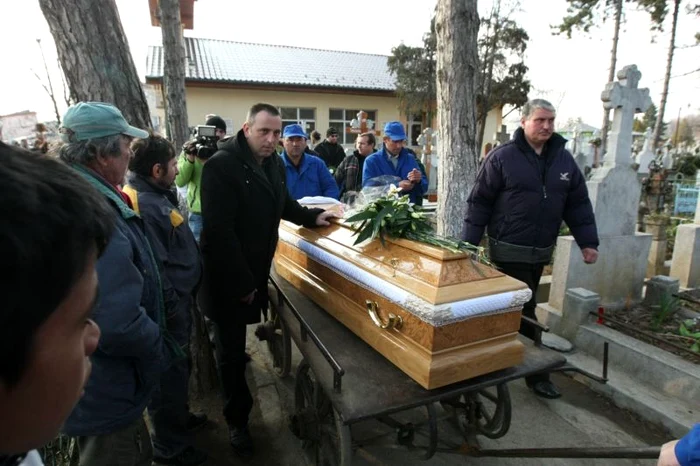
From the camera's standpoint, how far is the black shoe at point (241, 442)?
254 centimetres

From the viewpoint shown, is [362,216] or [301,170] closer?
[362,216]

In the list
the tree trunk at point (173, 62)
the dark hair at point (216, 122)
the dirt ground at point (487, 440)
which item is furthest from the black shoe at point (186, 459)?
the tree trunk at point (173, 62)

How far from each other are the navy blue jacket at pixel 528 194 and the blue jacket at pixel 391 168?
59.2 inches

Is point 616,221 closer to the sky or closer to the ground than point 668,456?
closer to the sky

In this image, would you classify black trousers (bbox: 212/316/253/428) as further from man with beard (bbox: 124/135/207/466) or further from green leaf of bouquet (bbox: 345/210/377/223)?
green leaf of bouquet (bbox: 345/210/377/223)

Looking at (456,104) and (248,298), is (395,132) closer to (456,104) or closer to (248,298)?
(456,104)

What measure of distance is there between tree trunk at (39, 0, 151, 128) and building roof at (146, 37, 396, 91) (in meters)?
16.2

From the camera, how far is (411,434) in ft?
7.20

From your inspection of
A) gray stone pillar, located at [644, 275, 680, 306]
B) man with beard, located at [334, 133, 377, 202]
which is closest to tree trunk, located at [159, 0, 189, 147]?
man with beard, located at [334, 133, 377, 202]

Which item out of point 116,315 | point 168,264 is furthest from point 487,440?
point 116,315

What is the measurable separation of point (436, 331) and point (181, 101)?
5.39 m

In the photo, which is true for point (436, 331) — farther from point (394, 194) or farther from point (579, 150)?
point (579, 150)

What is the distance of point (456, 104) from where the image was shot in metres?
4.32

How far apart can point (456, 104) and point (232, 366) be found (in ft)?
Answer: 11.1
